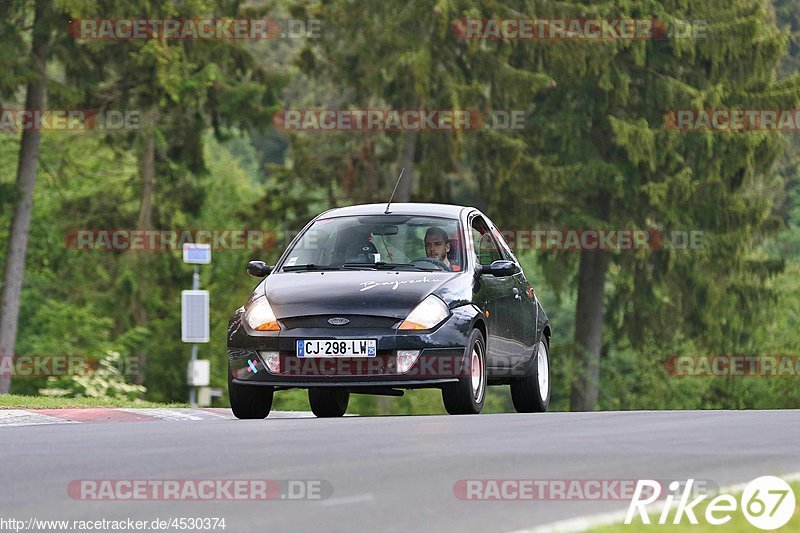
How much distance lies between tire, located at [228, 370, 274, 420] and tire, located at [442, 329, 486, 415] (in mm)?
1505

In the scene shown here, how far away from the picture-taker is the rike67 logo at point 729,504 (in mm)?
7844

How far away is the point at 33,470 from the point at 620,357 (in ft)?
142

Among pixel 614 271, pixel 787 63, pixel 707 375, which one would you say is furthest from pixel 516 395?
pixel 787 63

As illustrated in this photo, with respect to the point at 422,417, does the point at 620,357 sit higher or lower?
lower

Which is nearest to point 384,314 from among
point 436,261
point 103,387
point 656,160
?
point 436,261

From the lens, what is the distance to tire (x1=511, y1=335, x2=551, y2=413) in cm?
1638

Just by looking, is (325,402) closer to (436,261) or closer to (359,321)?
(436,261)

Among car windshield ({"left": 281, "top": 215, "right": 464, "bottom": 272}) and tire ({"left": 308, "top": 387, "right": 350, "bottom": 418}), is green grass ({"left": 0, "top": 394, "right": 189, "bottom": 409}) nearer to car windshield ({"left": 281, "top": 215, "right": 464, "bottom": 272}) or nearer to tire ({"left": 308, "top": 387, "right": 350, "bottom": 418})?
tire ({"left": 308, "top": 387, "right": 350, "bottom": 418})

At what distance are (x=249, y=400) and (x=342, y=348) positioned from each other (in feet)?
4.31

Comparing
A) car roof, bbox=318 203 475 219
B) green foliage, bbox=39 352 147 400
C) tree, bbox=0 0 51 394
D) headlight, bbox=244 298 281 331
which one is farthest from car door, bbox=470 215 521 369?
tree, bbox=0 0 51 394

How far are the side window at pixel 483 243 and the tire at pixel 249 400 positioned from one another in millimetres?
2294

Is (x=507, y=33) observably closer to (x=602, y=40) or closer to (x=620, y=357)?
(x=602, y=40)

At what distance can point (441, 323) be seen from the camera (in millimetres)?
13992

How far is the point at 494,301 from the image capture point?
50.0ft
